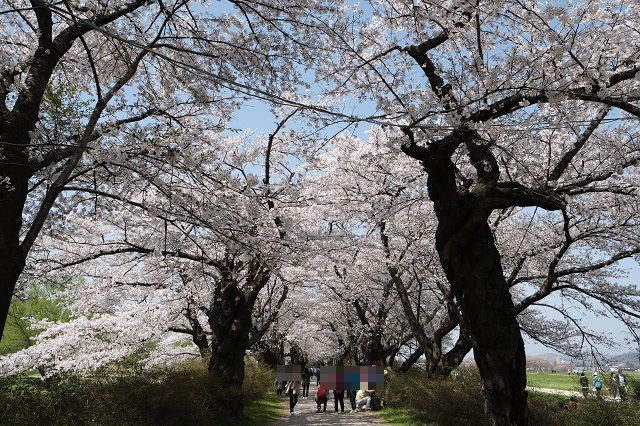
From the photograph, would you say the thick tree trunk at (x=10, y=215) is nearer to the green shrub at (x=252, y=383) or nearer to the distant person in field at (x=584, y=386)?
the distant person in field at (x=584, y=386)

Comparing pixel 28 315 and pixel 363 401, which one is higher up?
pixel 28 315

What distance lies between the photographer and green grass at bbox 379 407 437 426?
12.0 meters

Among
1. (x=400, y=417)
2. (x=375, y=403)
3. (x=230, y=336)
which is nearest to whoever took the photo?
(x=230, y=336)

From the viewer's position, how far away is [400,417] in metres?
13.6

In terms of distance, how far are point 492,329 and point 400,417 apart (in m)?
8.68

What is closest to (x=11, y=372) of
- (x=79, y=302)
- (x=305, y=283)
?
(x=79, y=302)

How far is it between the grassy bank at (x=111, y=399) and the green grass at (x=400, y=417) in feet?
16.5

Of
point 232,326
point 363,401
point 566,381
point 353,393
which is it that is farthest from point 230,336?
point 566,381

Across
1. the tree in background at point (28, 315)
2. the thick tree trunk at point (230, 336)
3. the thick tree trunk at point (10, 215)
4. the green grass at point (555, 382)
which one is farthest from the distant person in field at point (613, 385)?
the tree in background at point (28, 315)

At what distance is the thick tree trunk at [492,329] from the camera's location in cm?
591

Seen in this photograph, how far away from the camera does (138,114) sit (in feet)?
21.1

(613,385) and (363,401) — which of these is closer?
(613,385)

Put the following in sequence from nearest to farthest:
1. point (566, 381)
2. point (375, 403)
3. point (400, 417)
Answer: point (400, 417) → point (375, 403) → point (566, 381)

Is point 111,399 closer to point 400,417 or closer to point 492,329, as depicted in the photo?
point 492,329
